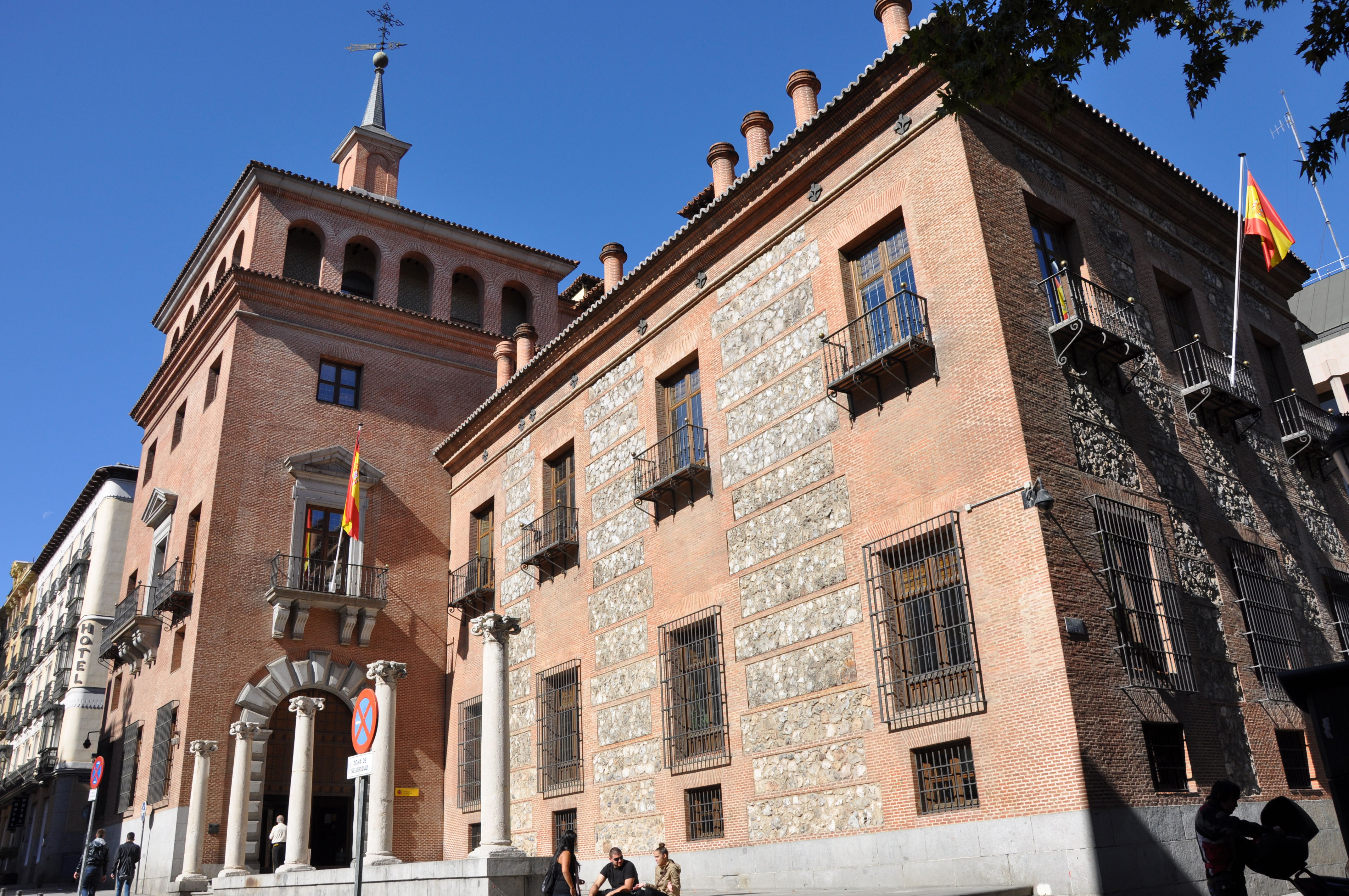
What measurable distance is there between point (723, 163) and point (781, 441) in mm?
5953

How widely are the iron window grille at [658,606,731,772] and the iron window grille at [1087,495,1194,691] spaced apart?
591cm

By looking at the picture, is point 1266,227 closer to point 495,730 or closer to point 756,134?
point 756,134

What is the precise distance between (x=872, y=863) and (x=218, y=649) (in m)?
15.3

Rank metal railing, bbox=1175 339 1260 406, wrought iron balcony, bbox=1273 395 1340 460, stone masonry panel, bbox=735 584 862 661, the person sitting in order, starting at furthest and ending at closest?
wrought iron balcony, bbox=1273 395 1340 460
metal railing, bbox=1175 339 1260 406
stone masonry panel, bbox=735 584 862 661
the person sitting

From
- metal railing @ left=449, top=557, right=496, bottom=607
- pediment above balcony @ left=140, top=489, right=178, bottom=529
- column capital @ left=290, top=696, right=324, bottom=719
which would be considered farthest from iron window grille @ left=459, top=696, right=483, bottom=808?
pediment above balcony @ left=140, top=489, right=178, bottom=529

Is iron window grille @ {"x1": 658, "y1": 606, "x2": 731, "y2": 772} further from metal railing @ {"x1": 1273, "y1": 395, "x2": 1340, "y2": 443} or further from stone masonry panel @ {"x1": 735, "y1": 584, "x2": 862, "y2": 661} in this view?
metal railing @ {"x1": 1273, "y1": 395, "x2": 1340, "y2": 443}

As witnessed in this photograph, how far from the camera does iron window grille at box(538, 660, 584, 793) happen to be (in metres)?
19.1

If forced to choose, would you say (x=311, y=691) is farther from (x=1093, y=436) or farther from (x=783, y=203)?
(x=1093, y=436)

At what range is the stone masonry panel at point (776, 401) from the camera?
15.2 m

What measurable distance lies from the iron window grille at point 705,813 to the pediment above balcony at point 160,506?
16005mm

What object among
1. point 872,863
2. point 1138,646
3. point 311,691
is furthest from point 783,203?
point 311,691

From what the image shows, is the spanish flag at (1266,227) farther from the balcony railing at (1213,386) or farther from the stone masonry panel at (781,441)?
the stone masonry panel at (781,441)

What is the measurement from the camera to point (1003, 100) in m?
9.15

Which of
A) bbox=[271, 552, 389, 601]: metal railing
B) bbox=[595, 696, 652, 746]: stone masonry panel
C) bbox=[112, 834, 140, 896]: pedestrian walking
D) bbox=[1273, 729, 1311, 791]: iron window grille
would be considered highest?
bbox=[271, 552, 389, 601]: metal railing
